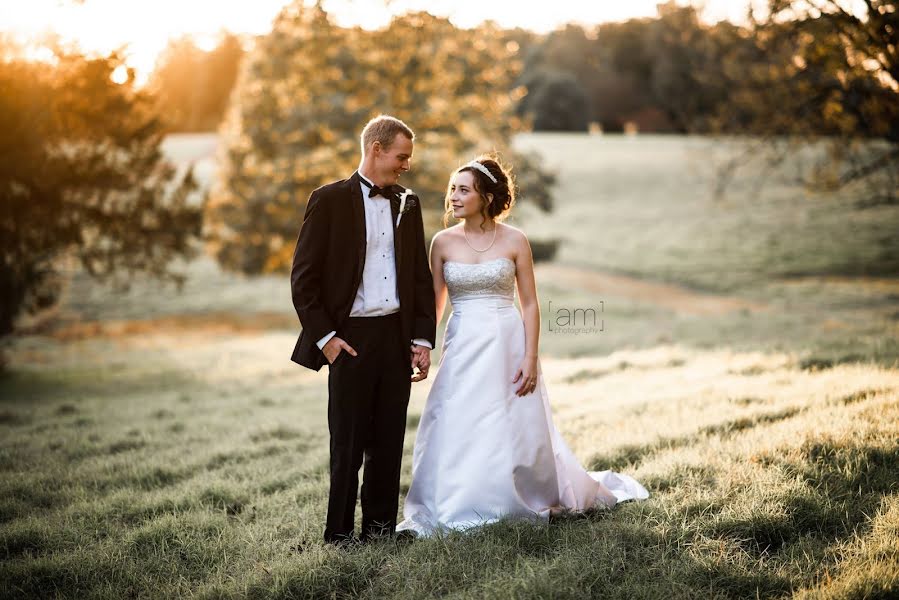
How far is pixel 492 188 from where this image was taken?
186 inches

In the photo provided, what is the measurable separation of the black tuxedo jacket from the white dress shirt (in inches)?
1.9

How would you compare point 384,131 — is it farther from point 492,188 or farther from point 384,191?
point 492,188

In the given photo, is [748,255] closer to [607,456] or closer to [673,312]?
[673,312]

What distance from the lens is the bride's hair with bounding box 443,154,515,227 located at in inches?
185

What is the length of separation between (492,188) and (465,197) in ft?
0.72

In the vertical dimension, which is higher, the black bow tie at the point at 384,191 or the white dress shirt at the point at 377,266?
the black bow tie at the point at 384,191

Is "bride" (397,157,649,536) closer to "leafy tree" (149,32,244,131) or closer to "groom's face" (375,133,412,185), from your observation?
"groom's face" (375,133,412,185)

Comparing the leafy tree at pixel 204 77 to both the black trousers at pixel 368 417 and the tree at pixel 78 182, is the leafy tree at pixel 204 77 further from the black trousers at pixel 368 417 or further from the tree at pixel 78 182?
the black trousers at pixel 368 417

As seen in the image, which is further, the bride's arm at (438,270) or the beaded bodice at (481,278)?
the bride's arm at (438,270)

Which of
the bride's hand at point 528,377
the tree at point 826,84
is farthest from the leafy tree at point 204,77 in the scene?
the bride's hand at point 528,377

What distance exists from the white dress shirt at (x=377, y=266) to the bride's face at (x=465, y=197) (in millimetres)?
560

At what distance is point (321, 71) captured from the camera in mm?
18016

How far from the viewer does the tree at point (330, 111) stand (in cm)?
1722

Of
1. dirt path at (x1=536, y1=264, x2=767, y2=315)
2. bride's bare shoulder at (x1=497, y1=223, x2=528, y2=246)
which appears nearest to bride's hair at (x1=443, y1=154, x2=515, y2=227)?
bride's bare shoulder at (x1=497, y1=223, x2=528, y2=246)
